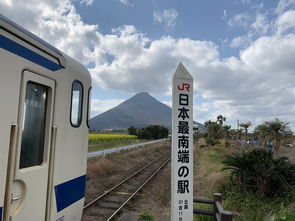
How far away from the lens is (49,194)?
301 centimetres

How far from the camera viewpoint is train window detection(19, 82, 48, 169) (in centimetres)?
272

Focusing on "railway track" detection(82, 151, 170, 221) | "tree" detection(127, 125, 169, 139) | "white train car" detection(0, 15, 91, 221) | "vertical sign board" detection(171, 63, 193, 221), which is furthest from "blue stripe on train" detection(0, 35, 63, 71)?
"tree" detection(127, 125, 169, 139)

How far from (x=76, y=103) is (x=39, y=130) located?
0.84 meters

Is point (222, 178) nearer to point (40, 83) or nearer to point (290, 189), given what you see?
point (290, 189)

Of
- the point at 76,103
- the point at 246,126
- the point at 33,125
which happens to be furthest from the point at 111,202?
the point at 246,126

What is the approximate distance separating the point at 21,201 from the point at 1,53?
151 cm

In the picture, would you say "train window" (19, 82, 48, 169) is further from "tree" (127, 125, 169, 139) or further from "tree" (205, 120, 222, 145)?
"tree" (127, 125, 169, 139)

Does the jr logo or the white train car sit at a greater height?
the jr logo

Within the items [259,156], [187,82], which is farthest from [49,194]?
[259,156]

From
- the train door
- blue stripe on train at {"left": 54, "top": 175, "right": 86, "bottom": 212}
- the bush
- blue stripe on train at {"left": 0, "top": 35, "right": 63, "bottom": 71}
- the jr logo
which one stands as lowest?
the bush

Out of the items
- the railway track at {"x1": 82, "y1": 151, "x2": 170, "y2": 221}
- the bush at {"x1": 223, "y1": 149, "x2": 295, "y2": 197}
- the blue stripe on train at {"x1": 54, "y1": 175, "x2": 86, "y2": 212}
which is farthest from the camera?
the bush at {"x1": 223, "y1": 149, "x2": 295, "y2": 197}

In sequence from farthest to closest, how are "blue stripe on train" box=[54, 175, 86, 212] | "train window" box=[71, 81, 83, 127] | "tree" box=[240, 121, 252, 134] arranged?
"tree" box=[240, 121, 252, 134] → "train window" box=[71, 81, 83, 127] → "blue stripe on train" box=[54, 175, 86, 212]

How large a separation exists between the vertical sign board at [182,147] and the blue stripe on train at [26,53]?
5.90 ft

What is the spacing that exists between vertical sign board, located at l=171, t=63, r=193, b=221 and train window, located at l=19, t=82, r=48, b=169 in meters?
1.85
